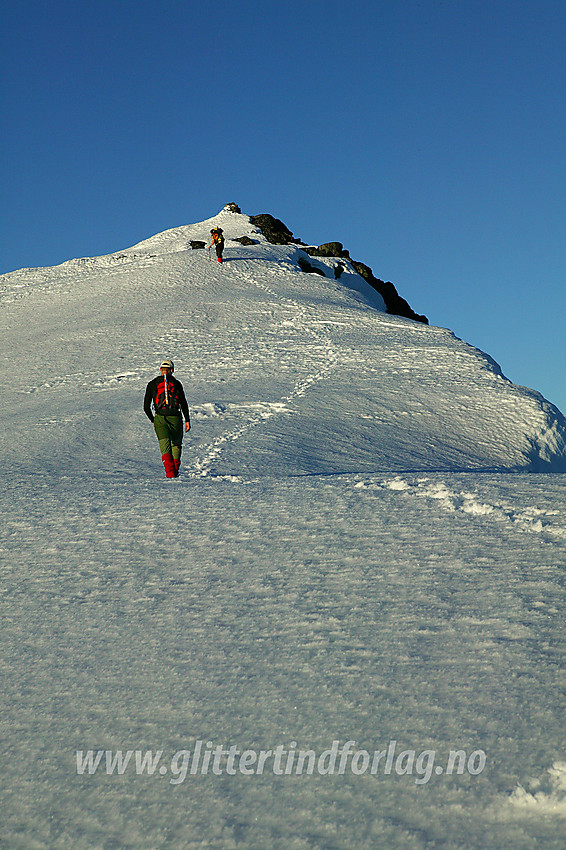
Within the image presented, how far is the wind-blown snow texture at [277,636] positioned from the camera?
325 cm

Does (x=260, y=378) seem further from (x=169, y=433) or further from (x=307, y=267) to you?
(x=307, y=267)

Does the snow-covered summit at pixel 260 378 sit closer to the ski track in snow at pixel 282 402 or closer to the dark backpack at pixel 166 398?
the ski track in snow at pixel 282 402

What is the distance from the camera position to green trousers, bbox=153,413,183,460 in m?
9.41

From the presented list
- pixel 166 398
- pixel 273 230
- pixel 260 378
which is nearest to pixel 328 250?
pixel 273 230

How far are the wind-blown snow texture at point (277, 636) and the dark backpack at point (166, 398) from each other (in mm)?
935

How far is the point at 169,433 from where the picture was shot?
944 cm

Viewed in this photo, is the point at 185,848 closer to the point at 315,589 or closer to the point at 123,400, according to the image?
the point at 315,589

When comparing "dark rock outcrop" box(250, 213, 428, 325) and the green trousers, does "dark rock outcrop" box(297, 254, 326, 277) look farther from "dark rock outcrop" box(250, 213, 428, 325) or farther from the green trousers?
the green trousers

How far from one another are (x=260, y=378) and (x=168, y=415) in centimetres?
771

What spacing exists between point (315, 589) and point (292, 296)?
22606 millimetres

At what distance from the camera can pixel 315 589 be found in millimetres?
5246

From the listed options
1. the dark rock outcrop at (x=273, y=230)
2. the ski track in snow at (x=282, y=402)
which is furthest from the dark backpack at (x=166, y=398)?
the dark rock outcrop at (x=273, y=230)

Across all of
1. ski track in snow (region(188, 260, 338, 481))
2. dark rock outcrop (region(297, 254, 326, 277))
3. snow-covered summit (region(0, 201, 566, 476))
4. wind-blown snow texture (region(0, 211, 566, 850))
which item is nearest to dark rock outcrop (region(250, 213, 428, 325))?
dark rock outcrop (region(297, 254, 326, 277))

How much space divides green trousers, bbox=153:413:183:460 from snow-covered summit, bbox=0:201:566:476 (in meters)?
0.53
